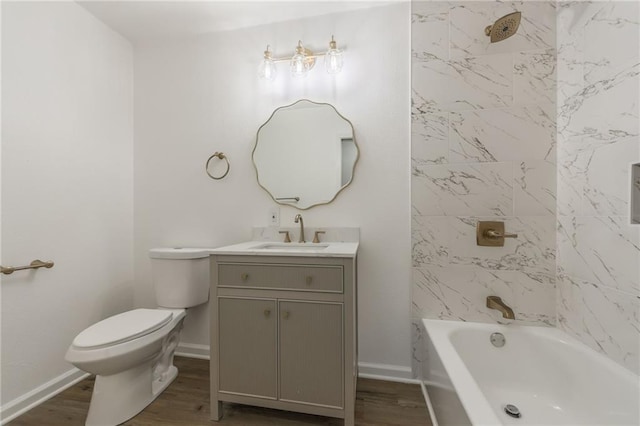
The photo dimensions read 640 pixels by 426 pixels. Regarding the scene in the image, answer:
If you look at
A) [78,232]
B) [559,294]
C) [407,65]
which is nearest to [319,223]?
[407,65]

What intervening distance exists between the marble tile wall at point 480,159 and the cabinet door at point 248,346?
2.84ft

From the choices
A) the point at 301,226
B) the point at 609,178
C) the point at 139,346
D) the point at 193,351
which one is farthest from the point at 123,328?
the point at 609,178

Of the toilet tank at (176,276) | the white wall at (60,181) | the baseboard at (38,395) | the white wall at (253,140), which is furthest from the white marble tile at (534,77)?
the baseboard at (38,395)

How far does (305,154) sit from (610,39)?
152 centimetres

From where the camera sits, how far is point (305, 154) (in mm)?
1832

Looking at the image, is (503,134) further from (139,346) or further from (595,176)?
(139,346)

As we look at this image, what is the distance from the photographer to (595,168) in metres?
1.20

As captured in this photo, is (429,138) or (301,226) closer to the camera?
(429,138)

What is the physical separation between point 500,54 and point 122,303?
2.98m

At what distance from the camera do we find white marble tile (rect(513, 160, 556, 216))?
146 centimetres

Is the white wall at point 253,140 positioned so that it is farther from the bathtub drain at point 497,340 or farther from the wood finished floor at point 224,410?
the bathtub drain at point 497,340

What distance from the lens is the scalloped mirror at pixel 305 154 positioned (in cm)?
178

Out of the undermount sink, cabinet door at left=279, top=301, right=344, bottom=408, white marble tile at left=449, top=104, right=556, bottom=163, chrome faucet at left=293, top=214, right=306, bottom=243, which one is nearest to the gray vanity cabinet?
cabinet door at left=279, top=301, right=344, bottom=408

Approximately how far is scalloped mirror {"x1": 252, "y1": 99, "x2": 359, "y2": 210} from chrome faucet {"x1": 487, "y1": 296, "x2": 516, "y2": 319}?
1.06m
